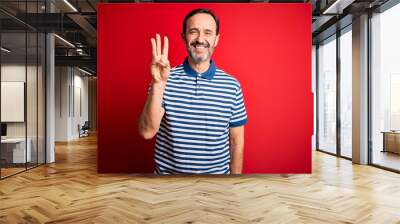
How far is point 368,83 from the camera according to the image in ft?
27.2

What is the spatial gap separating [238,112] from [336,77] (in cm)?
507

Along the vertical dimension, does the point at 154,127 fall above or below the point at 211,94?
below

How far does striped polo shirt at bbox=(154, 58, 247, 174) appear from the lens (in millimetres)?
5707

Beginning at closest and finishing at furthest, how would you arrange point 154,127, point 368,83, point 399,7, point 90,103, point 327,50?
point 154,127 < point 399,7 < point 368,83 < point 327,50 < point 90,103

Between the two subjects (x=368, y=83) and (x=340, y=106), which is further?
(x=340, y=106)

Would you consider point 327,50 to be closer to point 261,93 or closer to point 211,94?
point 261,93

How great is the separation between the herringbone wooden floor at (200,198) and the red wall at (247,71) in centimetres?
47

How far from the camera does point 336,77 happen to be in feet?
32.9

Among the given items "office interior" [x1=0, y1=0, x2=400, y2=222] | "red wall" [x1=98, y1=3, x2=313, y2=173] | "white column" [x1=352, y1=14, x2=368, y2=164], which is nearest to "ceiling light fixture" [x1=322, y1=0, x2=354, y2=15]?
"office interior" [x1=0, y1=0, x2=400, y2=222]

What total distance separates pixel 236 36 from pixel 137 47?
5.36ft

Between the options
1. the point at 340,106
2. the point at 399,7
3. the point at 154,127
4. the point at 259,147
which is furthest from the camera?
the point at 340,106

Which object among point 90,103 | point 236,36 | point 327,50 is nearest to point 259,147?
point 236,36

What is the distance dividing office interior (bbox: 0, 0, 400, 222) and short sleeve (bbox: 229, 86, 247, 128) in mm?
2575

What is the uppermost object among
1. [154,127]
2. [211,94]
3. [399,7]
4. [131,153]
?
[399,7]
